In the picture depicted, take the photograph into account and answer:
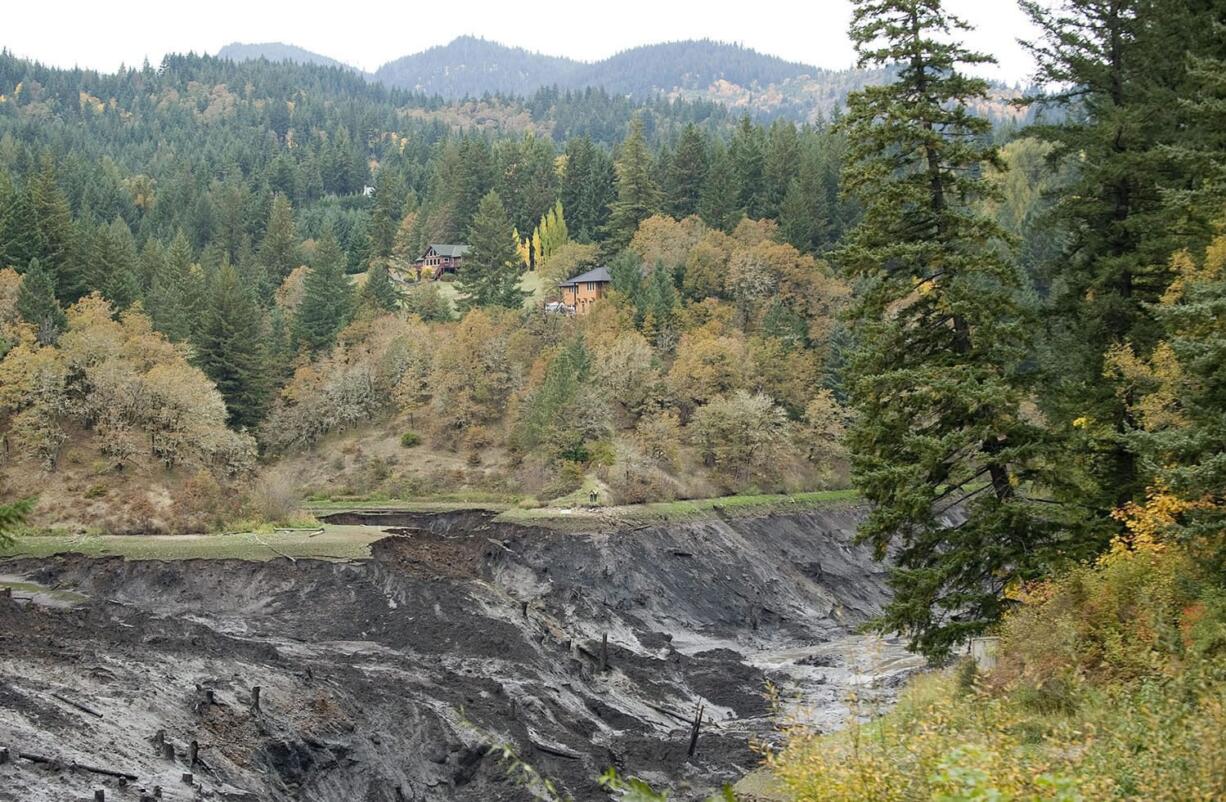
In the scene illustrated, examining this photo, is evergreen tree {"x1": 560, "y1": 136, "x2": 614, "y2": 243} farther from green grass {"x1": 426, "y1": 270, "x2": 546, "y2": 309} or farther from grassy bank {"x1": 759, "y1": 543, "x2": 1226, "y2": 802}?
grassy bank {"x1": 759, "y1": 543, "x2": 1226, "y2": 802}

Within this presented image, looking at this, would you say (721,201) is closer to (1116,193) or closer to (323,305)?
(323,305)

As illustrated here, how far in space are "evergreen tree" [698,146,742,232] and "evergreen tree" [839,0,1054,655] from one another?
7935 cm

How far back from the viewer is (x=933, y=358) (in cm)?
2194

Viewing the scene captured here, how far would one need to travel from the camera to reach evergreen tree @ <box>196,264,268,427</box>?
7769 centimetres

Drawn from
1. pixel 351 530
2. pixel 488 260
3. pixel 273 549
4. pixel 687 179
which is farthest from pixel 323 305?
pixel 273 549

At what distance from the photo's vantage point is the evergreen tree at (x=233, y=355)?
3059 inches

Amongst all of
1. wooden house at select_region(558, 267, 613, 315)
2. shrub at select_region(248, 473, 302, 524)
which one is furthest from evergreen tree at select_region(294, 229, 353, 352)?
shrub at select_region(248, 473, 302, 524)

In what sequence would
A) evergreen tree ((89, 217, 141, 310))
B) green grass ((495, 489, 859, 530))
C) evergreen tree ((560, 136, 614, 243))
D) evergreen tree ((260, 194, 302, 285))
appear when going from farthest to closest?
evergreen tree ((260, 194, 302, 285))
evergreen tree ((560, 136, 614, 243))
evergreen tree ((89, 217, 141, 310))
green grass ((495, 489, 859, 530))

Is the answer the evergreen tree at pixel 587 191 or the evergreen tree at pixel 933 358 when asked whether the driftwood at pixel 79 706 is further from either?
the evergreen tree at pixel 587 191

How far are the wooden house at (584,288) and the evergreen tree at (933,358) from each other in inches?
3023

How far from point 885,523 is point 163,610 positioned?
29.0m

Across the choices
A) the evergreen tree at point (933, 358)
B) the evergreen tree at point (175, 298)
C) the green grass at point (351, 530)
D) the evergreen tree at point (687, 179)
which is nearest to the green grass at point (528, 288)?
the evergreen tree at point (687, 179)

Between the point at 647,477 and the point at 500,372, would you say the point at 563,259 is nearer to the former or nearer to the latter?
the point at 500,372

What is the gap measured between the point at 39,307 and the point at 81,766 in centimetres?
5317
